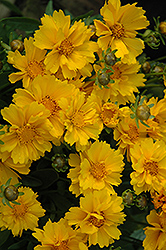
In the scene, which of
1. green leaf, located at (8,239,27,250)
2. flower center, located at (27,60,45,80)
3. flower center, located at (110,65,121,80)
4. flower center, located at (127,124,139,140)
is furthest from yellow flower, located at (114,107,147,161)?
green leaf, located at (8,239,27,250)

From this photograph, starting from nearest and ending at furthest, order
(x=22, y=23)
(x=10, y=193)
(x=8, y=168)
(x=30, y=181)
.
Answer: (x=10, y=193) → (x=8, y=168) → (x=30, y=181) → (x=22, y=23)

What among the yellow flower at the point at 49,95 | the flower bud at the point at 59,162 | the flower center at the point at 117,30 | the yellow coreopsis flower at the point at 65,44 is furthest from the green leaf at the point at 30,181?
the flower center at the point at 117,30

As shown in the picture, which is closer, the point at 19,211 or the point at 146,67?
the point at 19,211

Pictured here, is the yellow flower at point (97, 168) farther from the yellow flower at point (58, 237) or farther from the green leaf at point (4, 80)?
the green leaf at point (4, 80)

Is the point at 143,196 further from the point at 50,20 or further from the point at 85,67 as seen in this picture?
the point at 50,20

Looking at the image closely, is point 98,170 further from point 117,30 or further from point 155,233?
point 117,30

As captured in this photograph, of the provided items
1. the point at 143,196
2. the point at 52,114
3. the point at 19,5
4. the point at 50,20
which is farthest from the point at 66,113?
the point at 19,5

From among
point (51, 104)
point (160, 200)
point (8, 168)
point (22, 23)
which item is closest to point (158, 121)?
point (160, 200)
